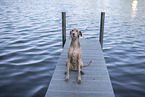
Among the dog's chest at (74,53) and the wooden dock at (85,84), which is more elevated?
the dog's chest at (74,53)

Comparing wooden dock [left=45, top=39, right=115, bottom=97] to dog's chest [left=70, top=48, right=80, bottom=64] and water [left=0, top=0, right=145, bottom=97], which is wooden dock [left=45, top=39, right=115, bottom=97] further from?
water [left=0, top=0, right=145, bottom=97]

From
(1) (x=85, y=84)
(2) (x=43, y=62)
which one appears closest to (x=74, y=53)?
(1) (x=85, y=84)

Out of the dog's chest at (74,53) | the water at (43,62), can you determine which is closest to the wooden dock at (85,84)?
the dog's chest at (74,53)

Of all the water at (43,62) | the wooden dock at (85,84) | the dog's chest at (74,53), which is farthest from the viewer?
the water at (43,62)

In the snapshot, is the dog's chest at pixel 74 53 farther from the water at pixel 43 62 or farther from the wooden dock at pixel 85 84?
the water at pixel 43 62

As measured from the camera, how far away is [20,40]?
42.2 ft

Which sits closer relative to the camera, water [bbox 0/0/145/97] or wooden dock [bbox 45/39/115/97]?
wooden dock [bbox 45/39/115/97]

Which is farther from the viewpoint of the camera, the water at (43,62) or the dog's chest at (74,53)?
the water at (43,62)

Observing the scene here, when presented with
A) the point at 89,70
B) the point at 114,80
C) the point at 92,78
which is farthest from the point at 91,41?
the point at 92,78

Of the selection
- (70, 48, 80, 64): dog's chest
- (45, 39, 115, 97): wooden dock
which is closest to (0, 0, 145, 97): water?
(45, 39, 115, 97): wooden dock

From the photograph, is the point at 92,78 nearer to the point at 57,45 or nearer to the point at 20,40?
the point at 57,45

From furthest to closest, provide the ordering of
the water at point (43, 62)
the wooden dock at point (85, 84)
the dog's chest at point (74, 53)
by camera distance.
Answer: the water at point (43, 62) < the dog's chest at point (74, 53) < the wooden dock at point (85, 84)

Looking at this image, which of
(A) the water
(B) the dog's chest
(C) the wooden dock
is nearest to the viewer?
(C) the wooden dock

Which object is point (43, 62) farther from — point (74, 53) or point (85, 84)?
point (85, 84)
